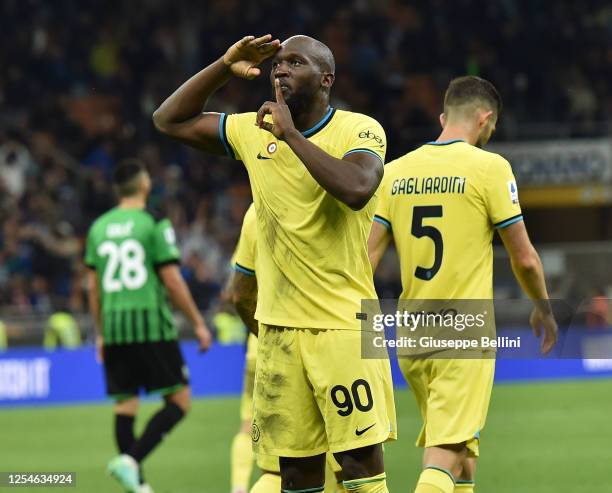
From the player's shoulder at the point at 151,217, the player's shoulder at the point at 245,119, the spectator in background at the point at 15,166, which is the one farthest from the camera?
the spectator in background at the point at 15,166

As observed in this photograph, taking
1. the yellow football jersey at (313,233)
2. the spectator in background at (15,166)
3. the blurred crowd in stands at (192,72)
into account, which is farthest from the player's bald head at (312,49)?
the spectator in background at (15,166)

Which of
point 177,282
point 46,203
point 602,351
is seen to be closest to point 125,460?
point 177,282

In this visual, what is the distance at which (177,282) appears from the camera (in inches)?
351

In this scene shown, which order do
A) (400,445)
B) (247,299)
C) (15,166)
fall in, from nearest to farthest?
(247,299), (400,445), (15,166)

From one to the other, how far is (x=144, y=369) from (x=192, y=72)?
14.6 m

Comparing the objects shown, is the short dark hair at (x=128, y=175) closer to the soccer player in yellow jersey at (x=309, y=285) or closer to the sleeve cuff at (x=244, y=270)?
the sleeve cuff at (x=244, y=270)

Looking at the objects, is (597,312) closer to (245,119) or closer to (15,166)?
(15,166)

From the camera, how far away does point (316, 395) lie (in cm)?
505

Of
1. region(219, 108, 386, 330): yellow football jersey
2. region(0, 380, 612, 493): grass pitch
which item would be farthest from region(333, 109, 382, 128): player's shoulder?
region(0, 380, 612, 493): grass pitch

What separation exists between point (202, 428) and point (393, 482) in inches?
171

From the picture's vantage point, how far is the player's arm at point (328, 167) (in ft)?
15.4

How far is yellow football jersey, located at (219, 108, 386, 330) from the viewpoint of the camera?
5027 millimetres

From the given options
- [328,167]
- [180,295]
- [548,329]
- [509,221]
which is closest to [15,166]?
[180,295]

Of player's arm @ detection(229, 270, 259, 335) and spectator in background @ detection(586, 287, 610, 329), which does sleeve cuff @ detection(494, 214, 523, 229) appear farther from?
spectator in background @ detection(586, 287, 610, 329)
